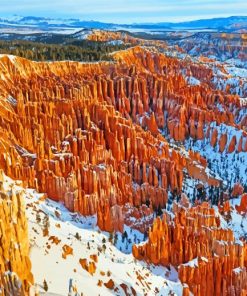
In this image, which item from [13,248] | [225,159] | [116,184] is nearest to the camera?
[13,248]

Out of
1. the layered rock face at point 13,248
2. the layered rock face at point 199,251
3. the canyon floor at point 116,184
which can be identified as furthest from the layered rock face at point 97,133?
the layered rock face at point 13,248

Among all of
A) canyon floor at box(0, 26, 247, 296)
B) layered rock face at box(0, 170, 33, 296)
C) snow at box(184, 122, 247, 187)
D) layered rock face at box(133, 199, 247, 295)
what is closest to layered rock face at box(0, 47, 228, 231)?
canyon floor at box(0, 26, 247, 296)

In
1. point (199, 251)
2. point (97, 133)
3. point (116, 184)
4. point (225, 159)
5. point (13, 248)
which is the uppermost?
point (13, 248)

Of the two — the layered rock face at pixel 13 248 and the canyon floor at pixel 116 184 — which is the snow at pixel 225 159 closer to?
the canyon floor at pixel 116 184

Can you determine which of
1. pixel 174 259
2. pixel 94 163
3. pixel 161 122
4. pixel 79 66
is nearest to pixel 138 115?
pixel 161 122

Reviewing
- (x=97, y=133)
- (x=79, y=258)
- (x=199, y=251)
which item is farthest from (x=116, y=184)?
(x=79, y=258)

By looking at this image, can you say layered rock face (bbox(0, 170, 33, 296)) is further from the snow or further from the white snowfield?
the snow

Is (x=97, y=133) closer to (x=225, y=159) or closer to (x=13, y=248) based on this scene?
(x=225, y=159)
